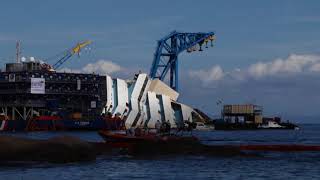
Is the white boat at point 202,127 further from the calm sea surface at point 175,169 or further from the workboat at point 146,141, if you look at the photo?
the calm sea surface at point 175,169

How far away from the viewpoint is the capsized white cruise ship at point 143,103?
570 ft

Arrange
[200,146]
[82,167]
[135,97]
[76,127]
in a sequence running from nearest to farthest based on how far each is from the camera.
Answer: [82,167] < [200,146] < [76,127] < [135,97]

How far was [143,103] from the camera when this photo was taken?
602 feet

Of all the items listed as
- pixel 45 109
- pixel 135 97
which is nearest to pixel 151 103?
pixel 135 97

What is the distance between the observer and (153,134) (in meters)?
71.9

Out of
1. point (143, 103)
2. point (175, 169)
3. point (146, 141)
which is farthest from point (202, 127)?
point (175, 169)

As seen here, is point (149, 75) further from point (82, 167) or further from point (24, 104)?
point (82, 167)

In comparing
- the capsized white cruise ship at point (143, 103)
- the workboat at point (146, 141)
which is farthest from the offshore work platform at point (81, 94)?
the workboat at point (146, 141)

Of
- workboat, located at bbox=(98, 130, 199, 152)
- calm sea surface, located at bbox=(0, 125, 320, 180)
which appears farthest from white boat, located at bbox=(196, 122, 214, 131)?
calm sea surface, located at bbox=(0, 125, 320, 180)

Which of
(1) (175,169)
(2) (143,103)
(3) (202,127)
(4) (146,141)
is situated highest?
(2) (143,103)

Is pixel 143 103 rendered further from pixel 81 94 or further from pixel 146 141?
pixel 146 141

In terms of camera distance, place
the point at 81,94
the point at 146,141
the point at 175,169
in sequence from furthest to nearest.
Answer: the point at 81,94 → the point at 146,141 → the point at 175,169

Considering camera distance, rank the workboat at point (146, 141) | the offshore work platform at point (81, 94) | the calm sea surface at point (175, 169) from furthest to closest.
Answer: the offshore work platform at point (81, 94)
the workboat at point (146, 141)
the calm sea surface at point (175, 169)

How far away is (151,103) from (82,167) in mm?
131972
